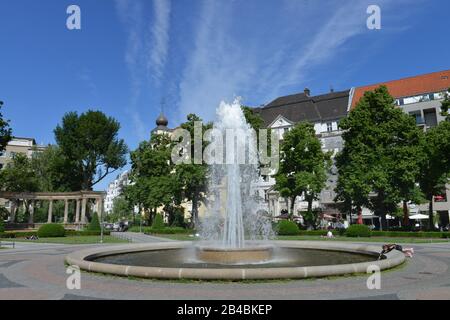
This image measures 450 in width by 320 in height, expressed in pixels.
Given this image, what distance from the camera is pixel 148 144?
64875 millimetres

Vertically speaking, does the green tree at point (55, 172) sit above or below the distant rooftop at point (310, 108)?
below

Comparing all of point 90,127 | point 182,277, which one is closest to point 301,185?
point 182,277

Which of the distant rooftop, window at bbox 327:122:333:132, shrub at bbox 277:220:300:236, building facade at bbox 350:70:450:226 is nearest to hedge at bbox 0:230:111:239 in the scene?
shrub at bbox 277:220:300:236

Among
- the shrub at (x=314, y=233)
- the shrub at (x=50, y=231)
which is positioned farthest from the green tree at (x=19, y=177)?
the shrub at (x=314, y=233)

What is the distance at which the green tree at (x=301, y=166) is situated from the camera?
155 feet

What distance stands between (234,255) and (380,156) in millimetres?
32782

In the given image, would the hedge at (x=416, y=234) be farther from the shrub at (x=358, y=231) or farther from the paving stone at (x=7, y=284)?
the paving stone at (x=7, y=284)

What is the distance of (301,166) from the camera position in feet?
161

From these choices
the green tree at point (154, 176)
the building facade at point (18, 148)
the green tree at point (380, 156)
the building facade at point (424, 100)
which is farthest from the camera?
the building facade at point (18, 148)

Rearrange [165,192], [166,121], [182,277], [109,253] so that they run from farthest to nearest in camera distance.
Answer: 1. [166,121]
2. [165,192]
3. [109,253]
4. [182,277]

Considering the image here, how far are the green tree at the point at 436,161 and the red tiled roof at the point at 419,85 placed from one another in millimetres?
23223

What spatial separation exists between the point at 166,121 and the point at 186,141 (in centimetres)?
4181

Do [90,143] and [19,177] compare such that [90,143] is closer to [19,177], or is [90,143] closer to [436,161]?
[19,177]

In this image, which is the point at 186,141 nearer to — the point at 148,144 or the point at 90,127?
the point at 148,144
